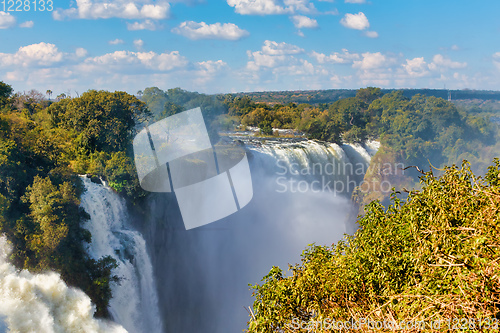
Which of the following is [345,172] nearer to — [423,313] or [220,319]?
[220,319]

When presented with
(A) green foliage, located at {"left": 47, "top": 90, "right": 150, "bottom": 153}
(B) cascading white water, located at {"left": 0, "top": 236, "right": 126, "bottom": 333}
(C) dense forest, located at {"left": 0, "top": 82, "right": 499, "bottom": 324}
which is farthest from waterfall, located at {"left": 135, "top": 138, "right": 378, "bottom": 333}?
(B) cascading white water, located at {"left": 0, "top": 236, "right": 126, "bottom": 333}

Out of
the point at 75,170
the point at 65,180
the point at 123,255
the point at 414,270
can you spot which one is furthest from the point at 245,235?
the point at 414,270

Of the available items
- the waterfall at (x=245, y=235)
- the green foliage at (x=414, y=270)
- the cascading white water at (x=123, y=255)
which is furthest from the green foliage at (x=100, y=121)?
the green foliage at (x=414, y=270)

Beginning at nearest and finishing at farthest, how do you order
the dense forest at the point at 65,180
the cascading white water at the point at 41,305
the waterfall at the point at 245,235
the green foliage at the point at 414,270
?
the green foliage at the point at 414,270
the cascading white water at the point at 41,305
the dense forest at the point at 65,180
the waterfall at the point at 245,235

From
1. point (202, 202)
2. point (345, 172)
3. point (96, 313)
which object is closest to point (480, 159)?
point (345, 172)

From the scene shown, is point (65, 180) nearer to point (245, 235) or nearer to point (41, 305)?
point (41, 305)

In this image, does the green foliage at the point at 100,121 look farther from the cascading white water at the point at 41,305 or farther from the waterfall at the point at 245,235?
the cascading white water at the point at 41,305

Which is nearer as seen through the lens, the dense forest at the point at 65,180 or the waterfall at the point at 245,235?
the dense forest at the point at 65,180
